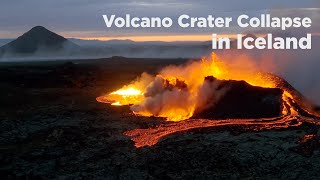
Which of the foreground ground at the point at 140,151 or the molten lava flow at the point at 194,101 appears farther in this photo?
the molten lava flow at the point at 194,101

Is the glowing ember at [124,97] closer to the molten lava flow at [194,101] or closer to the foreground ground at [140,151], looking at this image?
the molten lava flow at [194,101]

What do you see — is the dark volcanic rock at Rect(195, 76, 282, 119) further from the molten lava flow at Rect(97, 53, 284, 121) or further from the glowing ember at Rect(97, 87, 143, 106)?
the glowing ember at Rect(97, 87, 143, 106)

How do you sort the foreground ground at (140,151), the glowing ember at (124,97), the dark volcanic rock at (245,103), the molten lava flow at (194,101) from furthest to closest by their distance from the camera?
the glowing ember at (124,97) → the dark volcanic rock at (245,103) → the molten lava flow at (194,101) → the foreground ground at (140,151)

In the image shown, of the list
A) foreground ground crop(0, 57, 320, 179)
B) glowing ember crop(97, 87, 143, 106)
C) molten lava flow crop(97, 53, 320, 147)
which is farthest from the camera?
glowing ember crop(97, 87, 143, 106)

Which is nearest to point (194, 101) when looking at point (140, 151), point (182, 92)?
point (182, 92)

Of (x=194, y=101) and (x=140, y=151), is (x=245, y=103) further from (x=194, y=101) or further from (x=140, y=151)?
(x=140, y=151)

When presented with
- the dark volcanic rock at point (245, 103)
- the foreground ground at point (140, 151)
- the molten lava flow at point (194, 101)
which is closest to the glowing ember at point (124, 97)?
the molten lava flow at point (194, 101)

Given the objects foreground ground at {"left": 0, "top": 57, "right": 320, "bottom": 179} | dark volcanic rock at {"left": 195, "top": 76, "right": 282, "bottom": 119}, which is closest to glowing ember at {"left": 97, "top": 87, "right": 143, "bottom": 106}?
foreground ground at {"left": 0, "top": 57, "right": 320, "bottom": 179}

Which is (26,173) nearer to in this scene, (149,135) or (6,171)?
(6,171)
